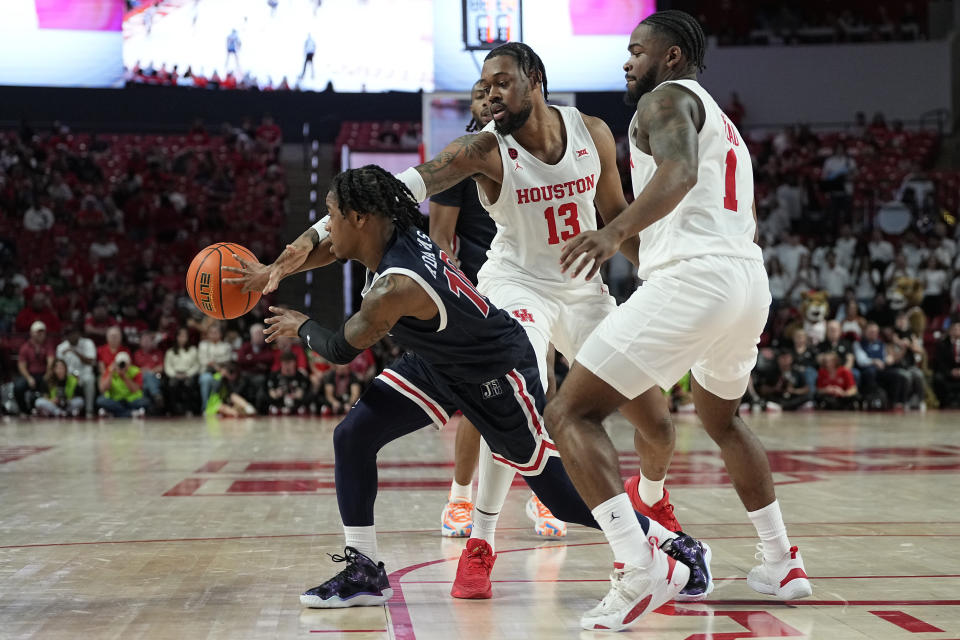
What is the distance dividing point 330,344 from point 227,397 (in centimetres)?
1093

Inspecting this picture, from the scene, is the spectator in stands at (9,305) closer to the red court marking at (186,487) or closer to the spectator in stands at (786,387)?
the red court marking at (186,487)

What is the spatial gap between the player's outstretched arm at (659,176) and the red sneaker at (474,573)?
1195 millimetres

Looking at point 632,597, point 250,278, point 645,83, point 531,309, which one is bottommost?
point 632,597

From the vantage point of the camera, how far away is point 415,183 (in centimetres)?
405

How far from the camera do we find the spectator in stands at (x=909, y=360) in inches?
564

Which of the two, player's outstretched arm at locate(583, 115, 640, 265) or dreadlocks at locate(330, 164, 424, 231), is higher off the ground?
player's outstretched arm at locate(583, 115, 640, 265)

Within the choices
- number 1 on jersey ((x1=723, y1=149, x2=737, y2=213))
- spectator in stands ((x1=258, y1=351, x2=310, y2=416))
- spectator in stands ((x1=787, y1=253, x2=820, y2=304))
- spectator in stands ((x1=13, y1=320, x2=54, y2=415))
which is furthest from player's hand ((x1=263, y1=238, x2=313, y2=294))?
spectator in stands ((x1=787, y1=253, x2=820, y2=304))

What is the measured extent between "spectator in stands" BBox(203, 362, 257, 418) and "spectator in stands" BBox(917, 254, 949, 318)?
10.3 metres

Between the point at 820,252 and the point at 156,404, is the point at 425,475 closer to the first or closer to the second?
the point at 156,404

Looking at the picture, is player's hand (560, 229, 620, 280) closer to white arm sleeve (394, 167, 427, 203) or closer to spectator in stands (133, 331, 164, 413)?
white arm sleeve (394, 167, 427, 203)

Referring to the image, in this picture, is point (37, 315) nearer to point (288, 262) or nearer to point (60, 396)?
point (60, 396)

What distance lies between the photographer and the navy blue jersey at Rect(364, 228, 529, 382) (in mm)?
3547

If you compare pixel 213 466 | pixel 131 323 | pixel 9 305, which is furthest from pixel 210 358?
pixel 213 466

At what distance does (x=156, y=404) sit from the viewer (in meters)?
14.0
